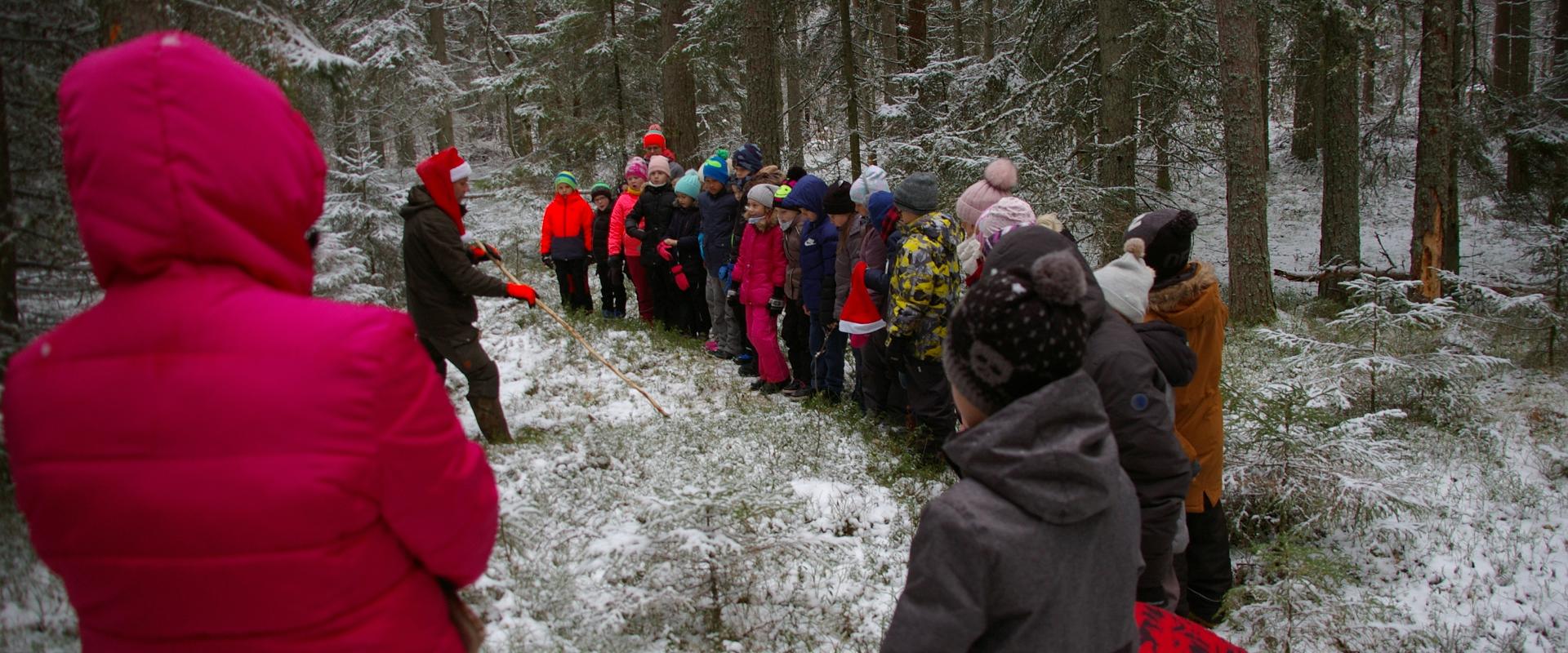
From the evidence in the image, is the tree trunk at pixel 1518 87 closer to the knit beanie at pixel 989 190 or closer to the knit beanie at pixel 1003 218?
the knit beanie at pixel 989 190

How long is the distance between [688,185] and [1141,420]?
738 cm

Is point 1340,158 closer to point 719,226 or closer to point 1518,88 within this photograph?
point 719,226

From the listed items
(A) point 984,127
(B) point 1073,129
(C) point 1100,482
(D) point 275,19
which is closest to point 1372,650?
(C) point 1100,482

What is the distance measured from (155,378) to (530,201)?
18.9 meters

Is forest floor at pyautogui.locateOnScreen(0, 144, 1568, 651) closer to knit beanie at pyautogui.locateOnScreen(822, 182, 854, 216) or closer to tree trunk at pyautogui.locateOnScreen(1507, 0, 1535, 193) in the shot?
knit beanie at pyautogui.locateOnScreen(822, 182, 854, 216)

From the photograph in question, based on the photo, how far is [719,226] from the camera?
9523mm

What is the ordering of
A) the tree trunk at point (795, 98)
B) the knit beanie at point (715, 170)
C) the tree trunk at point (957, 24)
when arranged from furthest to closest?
the tree trunk at point (957, 24) → the tree trunk at point (795, 98) → the knit beanie at point (715, 170)

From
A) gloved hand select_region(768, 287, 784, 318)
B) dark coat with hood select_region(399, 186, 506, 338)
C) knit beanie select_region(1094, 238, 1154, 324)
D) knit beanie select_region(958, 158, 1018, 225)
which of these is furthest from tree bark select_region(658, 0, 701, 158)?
knit beanie select_region(1094, 238, 1154, 324)

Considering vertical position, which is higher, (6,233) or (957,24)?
(957,24)

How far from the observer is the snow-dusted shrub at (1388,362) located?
6.54 meters

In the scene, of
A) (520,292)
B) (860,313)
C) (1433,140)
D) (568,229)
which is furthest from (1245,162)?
(520,292)

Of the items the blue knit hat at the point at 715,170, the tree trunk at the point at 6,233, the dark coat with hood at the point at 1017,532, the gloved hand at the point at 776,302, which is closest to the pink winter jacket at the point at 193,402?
the dark coat with hood at the point at 1017,532

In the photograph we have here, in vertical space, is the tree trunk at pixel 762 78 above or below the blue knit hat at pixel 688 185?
above

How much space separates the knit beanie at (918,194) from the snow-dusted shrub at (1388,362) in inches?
110
